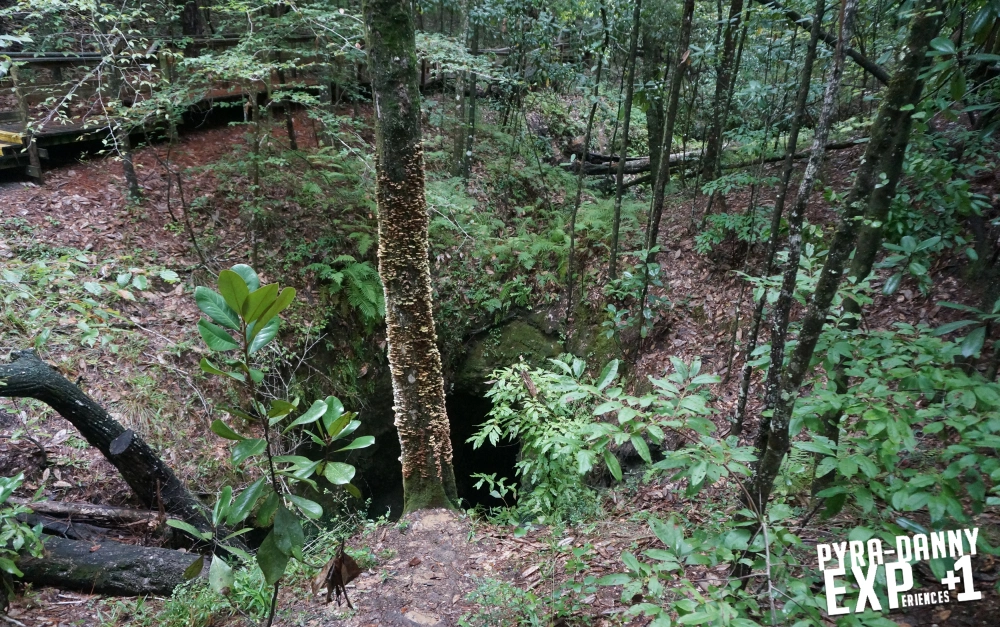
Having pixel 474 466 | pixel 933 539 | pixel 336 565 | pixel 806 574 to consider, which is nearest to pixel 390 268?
pixel 336 565

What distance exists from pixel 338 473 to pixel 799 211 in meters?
2.71

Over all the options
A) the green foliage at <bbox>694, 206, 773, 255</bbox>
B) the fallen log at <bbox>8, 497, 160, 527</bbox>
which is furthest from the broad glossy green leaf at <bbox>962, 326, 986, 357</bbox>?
the fallen log at <bbox>8, 497, 160, 527</bbox>

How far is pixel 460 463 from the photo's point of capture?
9.20 m

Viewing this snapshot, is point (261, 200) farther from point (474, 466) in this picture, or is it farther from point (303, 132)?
point (474, 466)

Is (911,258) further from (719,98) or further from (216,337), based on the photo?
(719,98)

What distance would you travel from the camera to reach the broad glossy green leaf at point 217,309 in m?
1.48

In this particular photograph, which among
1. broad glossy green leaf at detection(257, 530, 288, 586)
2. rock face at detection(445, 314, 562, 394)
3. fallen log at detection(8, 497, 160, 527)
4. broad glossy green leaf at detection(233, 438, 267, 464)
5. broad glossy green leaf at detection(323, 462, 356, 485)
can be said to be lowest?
rock face at detection(445, 314, 562, 394)

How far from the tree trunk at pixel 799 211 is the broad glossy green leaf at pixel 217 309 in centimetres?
252

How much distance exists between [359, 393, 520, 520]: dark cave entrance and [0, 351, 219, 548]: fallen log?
3582mm

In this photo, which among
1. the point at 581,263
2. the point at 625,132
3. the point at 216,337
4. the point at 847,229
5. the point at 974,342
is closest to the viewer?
the point at 216,337

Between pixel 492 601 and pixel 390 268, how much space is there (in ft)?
→ 8.67

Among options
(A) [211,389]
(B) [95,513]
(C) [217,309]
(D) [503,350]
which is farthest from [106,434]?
(D) [503,350]

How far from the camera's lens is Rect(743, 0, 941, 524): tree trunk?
2357mm

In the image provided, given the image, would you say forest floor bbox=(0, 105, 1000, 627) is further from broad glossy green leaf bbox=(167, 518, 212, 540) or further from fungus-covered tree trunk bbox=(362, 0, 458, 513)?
broad glossy green leaf bbox=(167, 518, 212, 540)
